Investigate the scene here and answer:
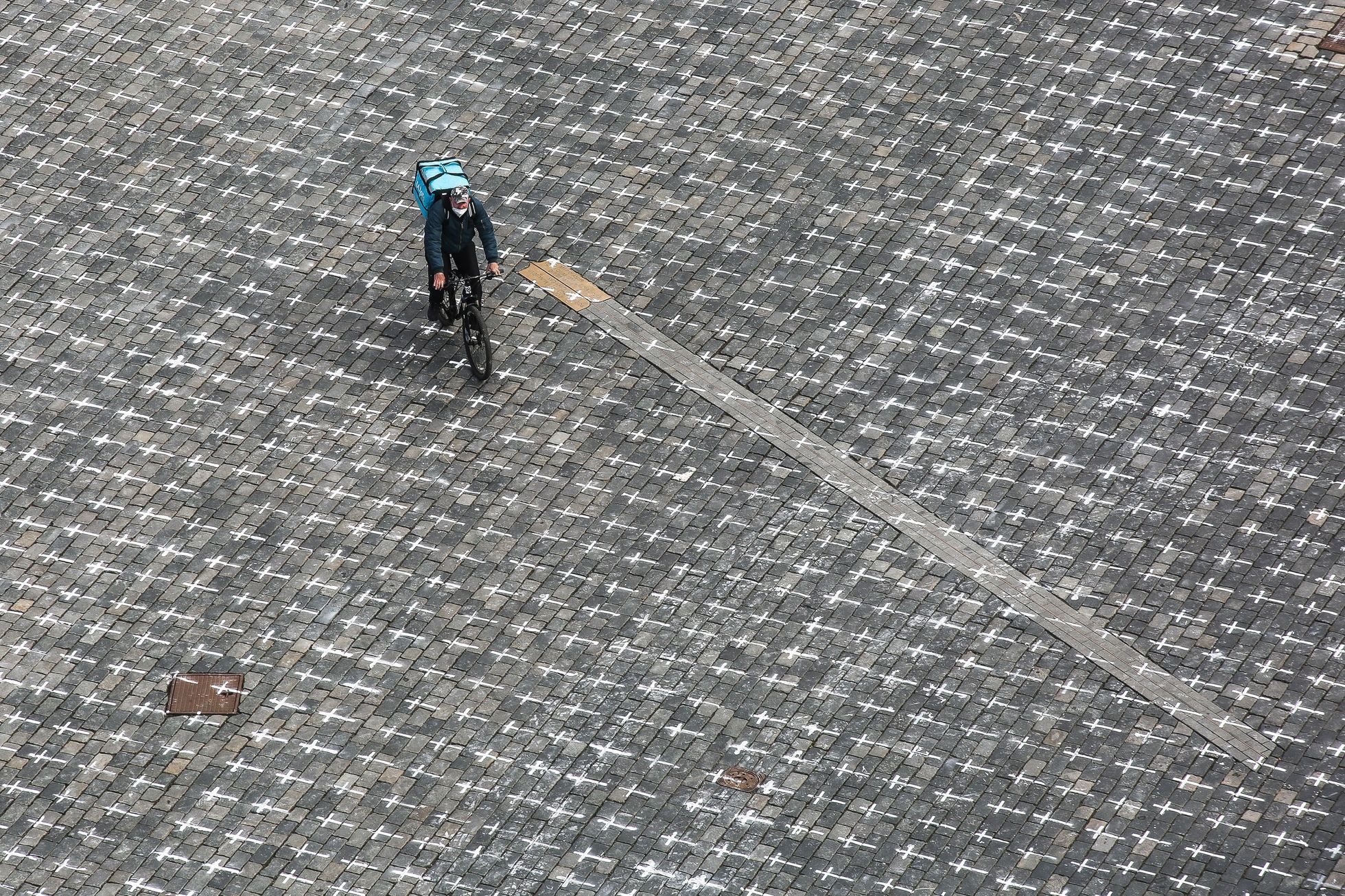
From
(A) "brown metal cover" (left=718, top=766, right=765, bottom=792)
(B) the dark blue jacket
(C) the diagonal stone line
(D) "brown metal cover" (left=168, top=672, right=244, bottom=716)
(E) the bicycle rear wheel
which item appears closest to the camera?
(A) "brown metal cover" (left=718, top=766, right=765, bottom=792)

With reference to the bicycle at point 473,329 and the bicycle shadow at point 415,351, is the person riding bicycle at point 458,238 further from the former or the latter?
the bicycle shadow at point 415,351

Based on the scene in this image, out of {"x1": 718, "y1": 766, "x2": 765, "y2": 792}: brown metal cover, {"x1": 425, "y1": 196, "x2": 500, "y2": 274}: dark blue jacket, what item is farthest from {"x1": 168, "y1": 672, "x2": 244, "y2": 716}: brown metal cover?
{"x1": 425, "y1": 196, "x2": 500, "y2": 274}: dark blue jacket

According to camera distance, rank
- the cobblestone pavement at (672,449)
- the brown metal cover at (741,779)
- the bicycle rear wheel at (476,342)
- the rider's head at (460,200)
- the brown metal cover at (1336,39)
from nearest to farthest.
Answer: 1. the cobblestone pavement at (672,449)
2. the brown metal cover at (741,779)
3. the rider's head at (460,200)
4. the bicycle rear wheel at (476,342)
5. the brown metal cover at (1336,39)

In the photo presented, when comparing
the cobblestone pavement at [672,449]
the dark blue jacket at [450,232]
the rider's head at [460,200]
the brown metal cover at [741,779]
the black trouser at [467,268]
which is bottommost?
the brown metal cover at [741,779]

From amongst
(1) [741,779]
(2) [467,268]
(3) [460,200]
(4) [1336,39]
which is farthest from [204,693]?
(4) [1336,39]

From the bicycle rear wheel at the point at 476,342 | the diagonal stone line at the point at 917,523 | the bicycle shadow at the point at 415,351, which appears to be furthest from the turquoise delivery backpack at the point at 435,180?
the diagonal stone line at the point at 917,523

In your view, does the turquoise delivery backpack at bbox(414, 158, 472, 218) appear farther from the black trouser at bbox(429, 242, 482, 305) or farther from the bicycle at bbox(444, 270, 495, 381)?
the bicycle at bbox(444, 270, 495, 381)

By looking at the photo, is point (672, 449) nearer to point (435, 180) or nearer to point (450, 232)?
point (450, 232)
